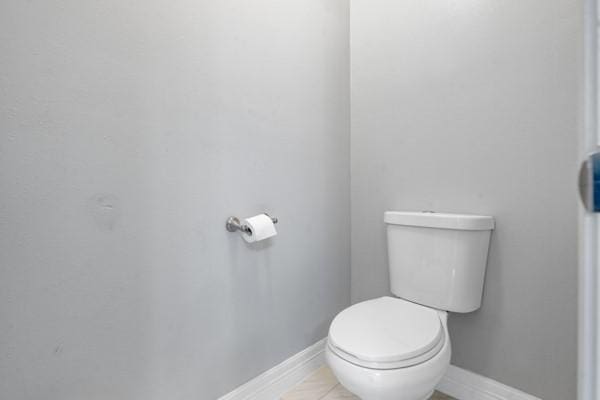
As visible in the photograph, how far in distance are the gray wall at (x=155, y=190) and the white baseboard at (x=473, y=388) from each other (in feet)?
2.11

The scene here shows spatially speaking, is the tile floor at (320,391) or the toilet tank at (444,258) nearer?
the toilet tank at (444,258)

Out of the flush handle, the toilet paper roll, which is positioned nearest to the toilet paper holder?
the toilet paper roll

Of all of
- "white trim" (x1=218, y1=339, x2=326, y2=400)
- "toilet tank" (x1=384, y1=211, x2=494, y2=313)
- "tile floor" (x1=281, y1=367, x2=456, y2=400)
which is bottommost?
"tile floor" (x1=281, y1=367, x2=456, y2=400)

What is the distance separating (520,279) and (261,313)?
1.02m

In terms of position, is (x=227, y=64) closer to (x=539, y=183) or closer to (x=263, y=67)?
(x=263, y=67)

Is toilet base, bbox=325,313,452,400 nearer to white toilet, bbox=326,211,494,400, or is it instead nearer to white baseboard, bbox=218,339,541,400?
white toilet, bbox=326,211,494,400

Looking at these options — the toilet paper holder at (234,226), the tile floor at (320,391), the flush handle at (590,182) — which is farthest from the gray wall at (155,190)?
the flush handle at (590,182)

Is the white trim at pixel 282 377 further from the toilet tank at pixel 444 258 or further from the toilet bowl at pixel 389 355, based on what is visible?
the toilet tank at pixel 444 258

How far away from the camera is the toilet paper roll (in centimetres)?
115

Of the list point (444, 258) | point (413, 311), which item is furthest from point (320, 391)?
point (444, 258)

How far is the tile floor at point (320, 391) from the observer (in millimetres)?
1370

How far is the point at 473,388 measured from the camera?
1304 millimetres

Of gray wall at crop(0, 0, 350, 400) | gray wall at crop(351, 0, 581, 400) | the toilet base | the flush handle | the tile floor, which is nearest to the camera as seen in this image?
the flush handle

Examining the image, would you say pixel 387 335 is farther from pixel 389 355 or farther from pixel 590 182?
pixel 590 182
